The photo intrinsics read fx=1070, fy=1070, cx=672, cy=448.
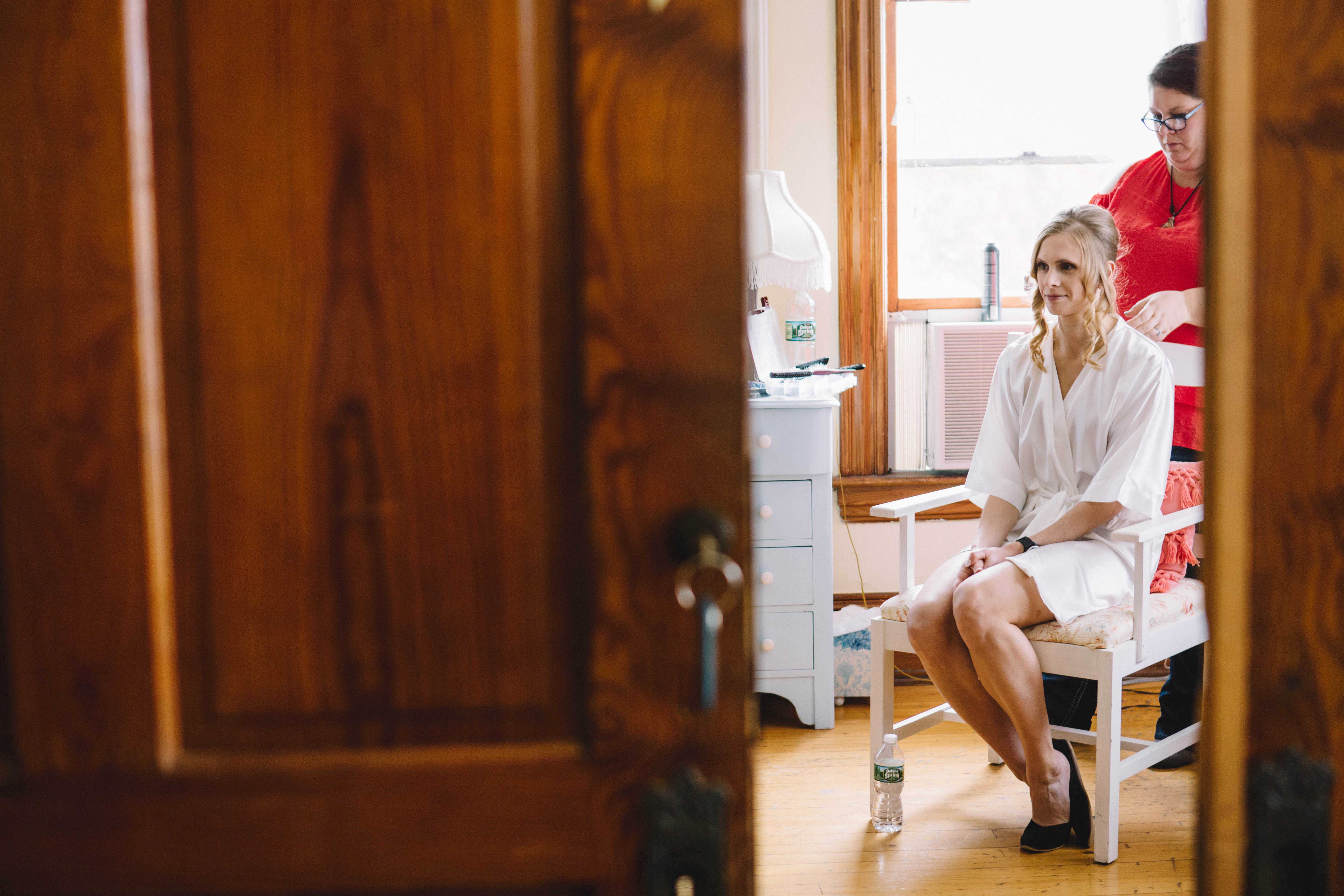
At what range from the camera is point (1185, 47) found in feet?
8.25

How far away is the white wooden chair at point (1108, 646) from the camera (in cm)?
216

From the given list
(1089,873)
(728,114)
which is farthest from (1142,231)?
(728,114)

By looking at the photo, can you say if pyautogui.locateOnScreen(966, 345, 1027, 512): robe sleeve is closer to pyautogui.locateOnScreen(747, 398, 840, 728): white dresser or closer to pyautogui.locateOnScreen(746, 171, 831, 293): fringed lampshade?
pyautogui.locateOnScreen(747, 398, 840, 728): white dresser

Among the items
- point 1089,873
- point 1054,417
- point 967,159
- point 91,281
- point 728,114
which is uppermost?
point 967,159

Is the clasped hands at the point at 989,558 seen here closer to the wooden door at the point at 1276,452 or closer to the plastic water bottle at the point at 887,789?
the plastic water bottle at the point at 887,789

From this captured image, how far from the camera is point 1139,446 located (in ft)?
7.82

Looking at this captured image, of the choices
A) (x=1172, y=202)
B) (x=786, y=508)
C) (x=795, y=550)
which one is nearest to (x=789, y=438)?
(x=786, y=508)

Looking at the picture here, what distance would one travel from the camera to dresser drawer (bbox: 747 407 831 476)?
288 cm

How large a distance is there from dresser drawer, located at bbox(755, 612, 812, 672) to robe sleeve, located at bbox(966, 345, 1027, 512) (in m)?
0.59

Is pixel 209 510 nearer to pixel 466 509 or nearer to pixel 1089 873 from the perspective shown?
pixel 466 509

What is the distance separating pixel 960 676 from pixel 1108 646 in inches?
12.7

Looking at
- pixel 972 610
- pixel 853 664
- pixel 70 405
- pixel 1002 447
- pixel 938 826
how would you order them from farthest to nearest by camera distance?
pixel 853 664 < pixel 1002 447 < pixel 938 826 < pixel 972 610 < pixel 70 405

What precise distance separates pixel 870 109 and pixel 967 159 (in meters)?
0.38

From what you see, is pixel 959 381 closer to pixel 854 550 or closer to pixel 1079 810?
pixel 854 550
